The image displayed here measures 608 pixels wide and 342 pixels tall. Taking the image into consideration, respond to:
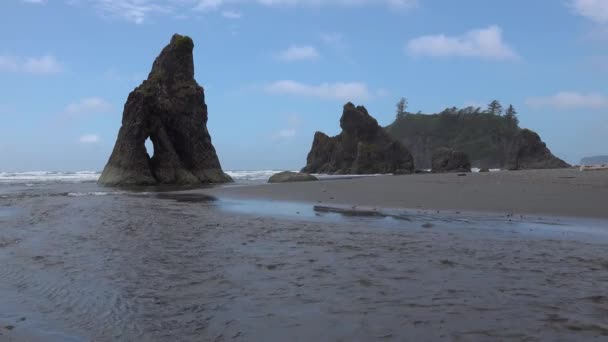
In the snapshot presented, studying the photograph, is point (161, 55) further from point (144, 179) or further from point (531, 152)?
point (531, 152)

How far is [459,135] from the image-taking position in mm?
117562

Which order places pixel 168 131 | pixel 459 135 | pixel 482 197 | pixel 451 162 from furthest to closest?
pixel 459 135 < pixel 451 162 < pixel 168 131 < pixel 482 197

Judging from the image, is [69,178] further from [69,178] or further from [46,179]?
[46,179]

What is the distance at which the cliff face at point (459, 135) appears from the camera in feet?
342

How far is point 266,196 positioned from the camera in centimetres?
1711

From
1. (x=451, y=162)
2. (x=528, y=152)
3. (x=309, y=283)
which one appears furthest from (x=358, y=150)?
(x=309, y=283)

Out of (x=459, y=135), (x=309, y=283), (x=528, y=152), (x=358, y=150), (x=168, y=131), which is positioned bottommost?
(x=309, y=283)

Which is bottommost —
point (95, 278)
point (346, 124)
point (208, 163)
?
point (95, 278)

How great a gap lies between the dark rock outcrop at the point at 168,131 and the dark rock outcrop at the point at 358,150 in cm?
3198

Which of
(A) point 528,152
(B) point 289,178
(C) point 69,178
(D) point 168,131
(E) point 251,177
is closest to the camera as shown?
(B) point 289,178

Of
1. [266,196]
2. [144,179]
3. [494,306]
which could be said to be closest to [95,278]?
[494,306]

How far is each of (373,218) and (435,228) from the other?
1917 mm

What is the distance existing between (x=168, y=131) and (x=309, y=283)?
107 ft

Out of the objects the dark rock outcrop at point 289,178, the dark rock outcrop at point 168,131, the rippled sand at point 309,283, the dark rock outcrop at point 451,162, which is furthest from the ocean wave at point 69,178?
the rippled sand at point 309,283
